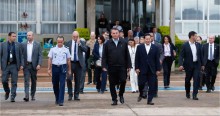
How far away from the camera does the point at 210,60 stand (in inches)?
710

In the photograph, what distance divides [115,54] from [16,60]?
9.09ft

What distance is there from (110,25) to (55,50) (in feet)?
58.6

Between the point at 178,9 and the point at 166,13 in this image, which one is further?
the point at 178,9

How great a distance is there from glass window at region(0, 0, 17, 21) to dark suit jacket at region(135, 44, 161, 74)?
19.2 m

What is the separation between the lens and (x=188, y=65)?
15773mm

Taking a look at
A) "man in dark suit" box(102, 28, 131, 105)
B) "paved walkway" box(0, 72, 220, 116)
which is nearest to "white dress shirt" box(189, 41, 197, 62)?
"paved walkway" box(0, 72, 220, 116)

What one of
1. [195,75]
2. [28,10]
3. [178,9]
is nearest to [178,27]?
[178,9]

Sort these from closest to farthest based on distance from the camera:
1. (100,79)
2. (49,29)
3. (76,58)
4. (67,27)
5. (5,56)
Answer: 1. (5,56)
2. (76,58)
3. (100,79)
4. (49,29)
5. (67,27)

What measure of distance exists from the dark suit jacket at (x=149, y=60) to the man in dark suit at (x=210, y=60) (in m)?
3.44

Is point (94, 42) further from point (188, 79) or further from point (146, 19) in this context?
point (146, 19)

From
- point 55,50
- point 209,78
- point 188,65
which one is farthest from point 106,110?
point 209,78

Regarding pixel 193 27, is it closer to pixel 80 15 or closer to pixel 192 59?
pixel 80 15

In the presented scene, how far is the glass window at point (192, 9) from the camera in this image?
3432cm

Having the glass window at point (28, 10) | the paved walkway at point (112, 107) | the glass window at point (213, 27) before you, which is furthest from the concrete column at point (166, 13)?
the paved walkway at point (112, 107)
